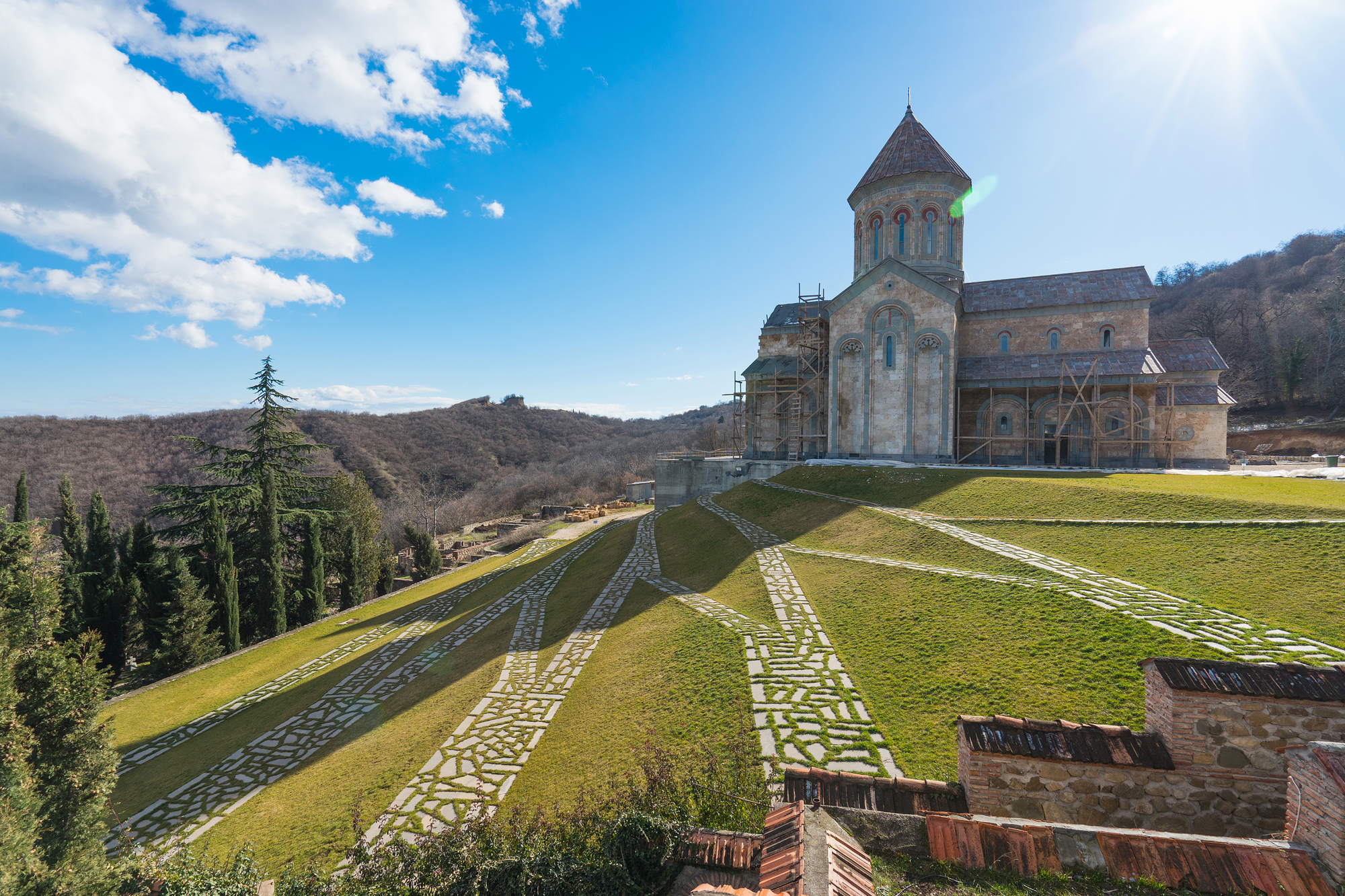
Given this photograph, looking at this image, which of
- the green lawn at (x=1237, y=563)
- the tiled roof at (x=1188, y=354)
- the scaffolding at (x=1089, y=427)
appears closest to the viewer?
the green lawn at (x=1237, y=563)

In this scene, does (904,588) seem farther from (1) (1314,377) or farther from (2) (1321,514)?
(1) (1314,377)

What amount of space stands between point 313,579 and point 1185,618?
83.5 ft

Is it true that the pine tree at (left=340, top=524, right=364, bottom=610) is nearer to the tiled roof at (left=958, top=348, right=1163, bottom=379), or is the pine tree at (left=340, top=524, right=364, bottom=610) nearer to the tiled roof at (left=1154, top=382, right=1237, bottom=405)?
the tiled roof at (left=958, top=348, right=1163, bottom=379)

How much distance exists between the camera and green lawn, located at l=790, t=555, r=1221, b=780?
5559 mm

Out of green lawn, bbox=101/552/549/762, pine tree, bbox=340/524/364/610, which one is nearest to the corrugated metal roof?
green lawn, bbox=101/552/549/762

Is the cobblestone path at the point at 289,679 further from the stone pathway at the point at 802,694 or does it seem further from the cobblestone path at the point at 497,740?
the stone pathway at the point at 802,694

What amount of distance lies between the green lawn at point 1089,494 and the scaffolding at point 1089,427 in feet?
15.3

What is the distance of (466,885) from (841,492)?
16.5m

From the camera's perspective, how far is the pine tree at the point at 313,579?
2005 centimetres

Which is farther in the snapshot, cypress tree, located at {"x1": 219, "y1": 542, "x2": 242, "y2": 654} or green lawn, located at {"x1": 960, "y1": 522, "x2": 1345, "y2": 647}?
cypress tree, located at {"x1": 219, "y1": 542, "x2": 242, "y2": 654}

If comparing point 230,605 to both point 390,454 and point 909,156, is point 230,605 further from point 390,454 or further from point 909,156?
point 390,454

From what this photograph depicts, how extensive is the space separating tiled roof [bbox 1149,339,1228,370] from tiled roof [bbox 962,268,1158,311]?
2.44m

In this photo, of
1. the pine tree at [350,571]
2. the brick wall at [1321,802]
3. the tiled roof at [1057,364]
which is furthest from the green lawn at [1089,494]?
the pine tree at [350,571]

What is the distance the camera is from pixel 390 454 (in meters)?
67.9
